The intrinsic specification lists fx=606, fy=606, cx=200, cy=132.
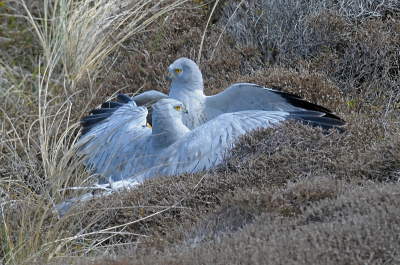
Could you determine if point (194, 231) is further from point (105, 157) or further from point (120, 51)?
point (120, 51)

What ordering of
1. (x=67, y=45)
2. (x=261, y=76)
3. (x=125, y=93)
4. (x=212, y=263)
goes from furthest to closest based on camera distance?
(x=67, y=45)
(x=125, y=93)
(x=261, y=76)
(x=212, y=263)

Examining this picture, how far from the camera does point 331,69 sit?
6.75 metres

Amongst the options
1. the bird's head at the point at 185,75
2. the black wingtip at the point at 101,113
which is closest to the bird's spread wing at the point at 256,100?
the bird's head at the point at 185,75

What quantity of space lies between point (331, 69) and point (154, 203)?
3.19 meters

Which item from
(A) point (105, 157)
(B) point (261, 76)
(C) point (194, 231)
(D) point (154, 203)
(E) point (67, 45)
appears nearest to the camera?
(C) point (194, 231)

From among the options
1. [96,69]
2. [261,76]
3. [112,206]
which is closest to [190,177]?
[112,206]

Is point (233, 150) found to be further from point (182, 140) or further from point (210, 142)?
point (182, 140)

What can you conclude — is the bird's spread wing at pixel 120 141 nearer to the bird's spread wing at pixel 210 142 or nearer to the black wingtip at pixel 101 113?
the black wingtip at pixel 101 113

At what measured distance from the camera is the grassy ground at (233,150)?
316 cm

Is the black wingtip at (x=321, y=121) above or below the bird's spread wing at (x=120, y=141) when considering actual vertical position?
above

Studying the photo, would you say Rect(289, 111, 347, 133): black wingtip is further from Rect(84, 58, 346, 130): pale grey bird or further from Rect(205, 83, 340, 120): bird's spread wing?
Rect(205, 83, 340, 120): bird's spread wing

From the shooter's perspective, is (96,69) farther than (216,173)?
Yes

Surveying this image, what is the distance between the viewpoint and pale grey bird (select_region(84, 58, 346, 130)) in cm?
554

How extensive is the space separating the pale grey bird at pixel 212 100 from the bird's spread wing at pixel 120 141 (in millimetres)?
308
